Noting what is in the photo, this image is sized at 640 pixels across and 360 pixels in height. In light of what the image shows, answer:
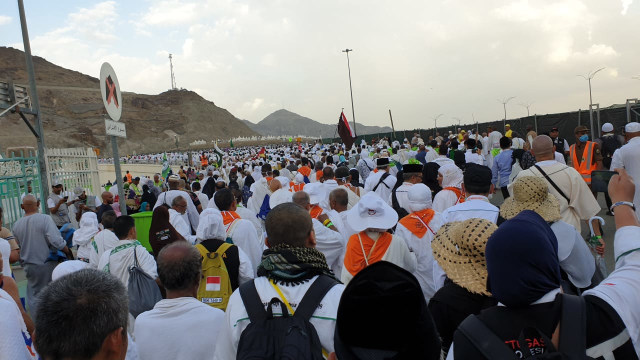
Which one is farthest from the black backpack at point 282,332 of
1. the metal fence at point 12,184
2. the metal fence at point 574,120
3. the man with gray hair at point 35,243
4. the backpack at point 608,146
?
the metal fence at point 574,120

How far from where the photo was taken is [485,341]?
5.63 ft

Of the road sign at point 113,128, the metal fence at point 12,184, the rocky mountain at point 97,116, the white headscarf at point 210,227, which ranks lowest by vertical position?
the white headscarf at point 210,227

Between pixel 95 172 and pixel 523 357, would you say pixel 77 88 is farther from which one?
pixel 523 357

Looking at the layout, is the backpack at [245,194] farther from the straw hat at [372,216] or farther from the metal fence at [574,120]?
the metal fence at [574,120]

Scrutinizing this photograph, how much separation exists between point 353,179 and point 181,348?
25.2 ft

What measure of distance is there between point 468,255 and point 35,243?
6.13 metres

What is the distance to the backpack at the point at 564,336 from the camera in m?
1.67

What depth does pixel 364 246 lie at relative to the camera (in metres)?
3.92

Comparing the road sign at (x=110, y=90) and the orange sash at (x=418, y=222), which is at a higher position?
the road sign at (x=110, y=90)

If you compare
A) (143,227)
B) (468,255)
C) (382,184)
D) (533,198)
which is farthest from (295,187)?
(468,255)

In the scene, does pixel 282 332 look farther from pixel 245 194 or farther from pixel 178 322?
pixel 245 194

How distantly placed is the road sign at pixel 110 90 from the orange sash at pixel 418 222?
355cm

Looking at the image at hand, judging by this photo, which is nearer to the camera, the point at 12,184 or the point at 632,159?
the point at 632,159

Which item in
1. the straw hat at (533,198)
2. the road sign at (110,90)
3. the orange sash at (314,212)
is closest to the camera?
the straw hat at (533,198)
